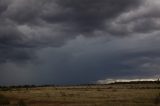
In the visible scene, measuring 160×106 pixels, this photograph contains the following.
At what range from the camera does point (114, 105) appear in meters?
59.0

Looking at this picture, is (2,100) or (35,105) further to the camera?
(2,100)

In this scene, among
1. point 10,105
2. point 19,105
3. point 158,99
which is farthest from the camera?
point 158,99

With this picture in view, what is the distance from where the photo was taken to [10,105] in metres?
62.5

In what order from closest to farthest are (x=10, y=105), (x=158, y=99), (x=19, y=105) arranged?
(x=19, y=105)
(x=10, y=105)
(x=158, y=99)

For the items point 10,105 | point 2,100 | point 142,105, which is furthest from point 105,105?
point 2,100

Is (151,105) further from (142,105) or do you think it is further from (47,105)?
(47,105)

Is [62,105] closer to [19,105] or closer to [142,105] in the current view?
[19,105]

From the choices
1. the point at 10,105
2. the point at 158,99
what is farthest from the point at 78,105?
the point at 158,99

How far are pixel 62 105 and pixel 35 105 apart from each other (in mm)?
4358

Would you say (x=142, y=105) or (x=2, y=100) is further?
(x=2, y=100)

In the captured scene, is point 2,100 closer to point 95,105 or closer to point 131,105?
point 95,105

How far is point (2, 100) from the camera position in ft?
228

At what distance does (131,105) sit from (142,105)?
1843mm

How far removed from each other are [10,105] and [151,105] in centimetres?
2279
